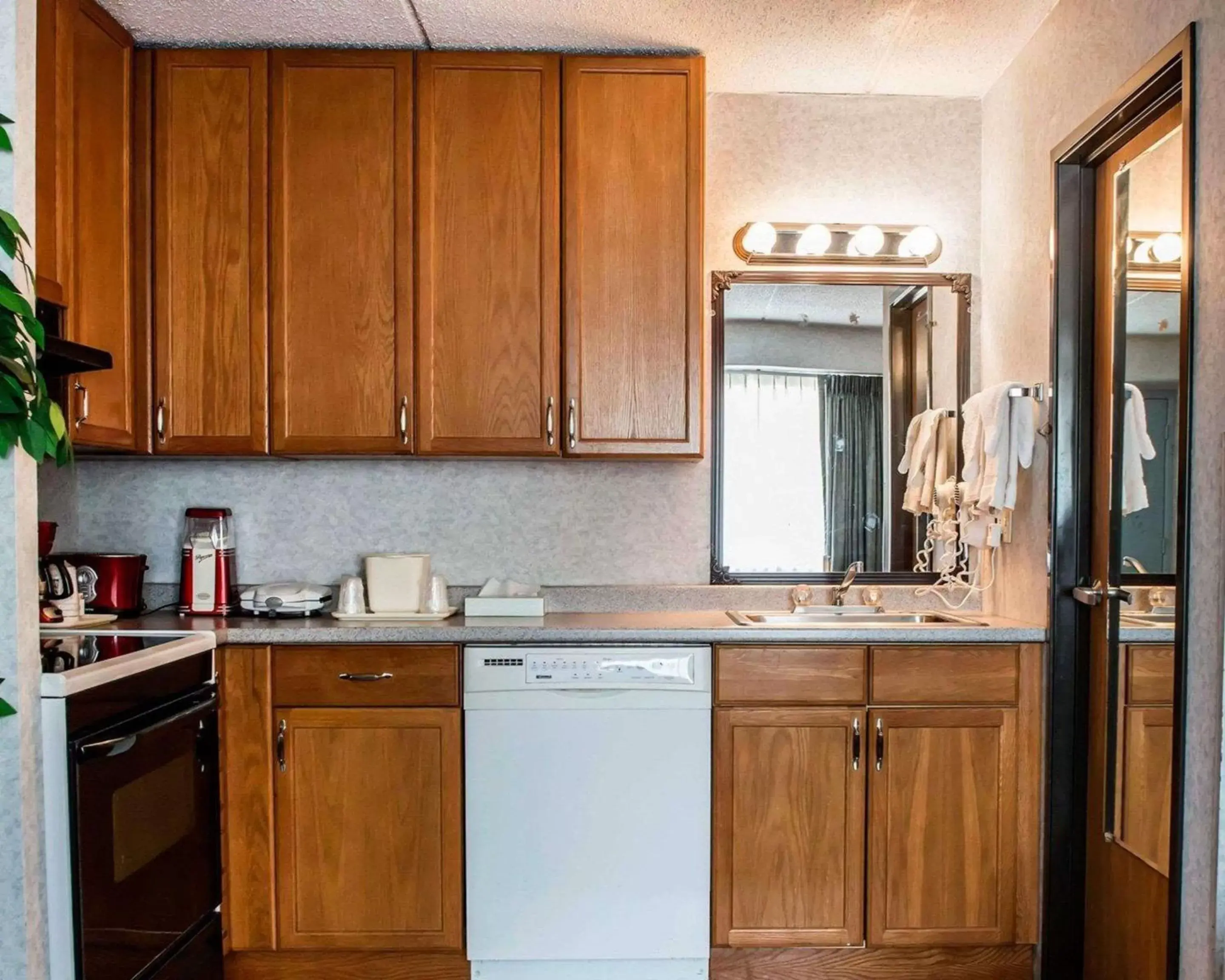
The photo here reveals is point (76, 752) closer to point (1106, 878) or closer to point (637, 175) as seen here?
point (637, 175)

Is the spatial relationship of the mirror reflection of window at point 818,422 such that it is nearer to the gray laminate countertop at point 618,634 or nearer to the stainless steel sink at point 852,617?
the stainless steel sink at point 852,617

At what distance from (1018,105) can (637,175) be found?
43.8 inches

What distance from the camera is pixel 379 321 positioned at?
2.55 meters

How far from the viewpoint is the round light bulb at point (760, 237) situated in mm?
2818

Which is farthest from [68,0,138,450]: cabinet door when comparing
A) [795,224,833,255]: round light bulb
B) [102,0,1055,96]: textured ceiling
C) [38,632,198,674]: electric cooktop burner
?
[795,224,833,255]: round light bulb

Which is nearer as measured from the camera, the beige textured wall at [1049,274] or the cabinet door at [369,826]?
the beige textured wall at [1049,274]

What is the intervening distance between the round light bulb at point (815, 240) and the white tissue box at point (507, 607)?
1.34m

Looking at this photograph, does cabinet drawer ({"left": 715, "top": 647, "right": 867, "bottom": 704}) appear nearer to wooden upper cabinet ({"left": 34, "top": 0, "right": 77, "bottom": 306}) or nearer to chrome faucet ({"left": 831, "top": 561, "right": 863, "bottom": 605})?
chrome faucet ({"left": 831, "top": 561, "right": 863, "bottom": 605})

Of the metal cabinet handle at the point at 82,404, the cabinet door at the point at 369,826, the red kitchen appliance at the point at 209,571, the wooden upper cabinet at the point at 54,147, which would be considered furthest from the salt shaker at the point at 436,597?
the wooden upper cabinet at the point at 54,147

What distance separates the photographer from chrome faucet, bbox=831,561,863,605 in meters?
2.79

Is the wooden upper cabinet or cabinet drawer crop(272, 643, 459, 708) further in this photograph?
cabinet drawer crop(272, 643, 459, 708)

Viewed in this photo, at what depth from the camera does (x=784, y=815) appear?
2.36m

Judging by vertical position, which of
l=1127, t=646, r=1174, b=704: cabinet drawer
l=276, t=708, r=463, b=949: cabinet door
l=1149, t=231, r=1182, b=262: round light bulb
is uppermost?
l=1149, t=231, r=1182, b=262: round light bulb

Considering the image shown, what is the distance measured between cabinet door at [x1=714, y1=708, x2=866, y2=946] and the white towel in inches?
32.7
